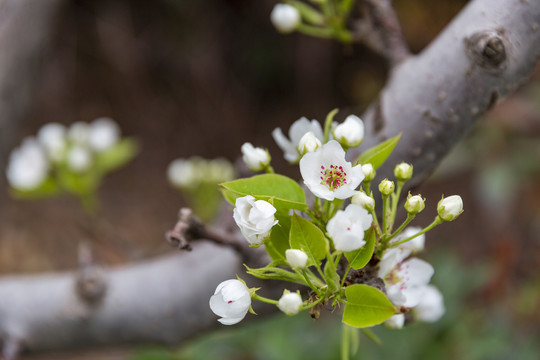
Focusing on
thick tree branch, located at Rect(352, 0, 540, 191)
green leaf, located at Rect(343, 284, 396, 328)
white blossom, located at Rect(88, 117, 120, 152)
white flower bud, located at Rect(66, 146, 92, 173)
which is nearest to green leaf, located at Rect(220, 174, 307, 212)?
green leaf, located at Rect(343, 284, 396, 328)

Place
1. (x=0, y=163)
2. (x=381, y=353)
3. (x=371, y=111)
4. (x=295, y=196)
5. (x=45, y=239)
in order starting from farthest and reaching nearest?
(x=45, y=239), (x=0, y=163), (x=381, y=353), (x=371, y=111), (x=295, y=196)

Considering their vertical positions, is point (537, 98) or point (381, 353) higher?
point (537, 98)

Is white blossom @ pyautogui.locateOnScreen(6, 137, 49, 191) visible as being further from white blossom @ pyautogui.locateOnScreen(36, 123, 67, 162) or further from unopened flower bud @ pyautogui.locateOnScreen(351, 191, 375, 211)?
unopened flower bud @ pyautogui.locateOnScreen(351, 191, 375, 211)

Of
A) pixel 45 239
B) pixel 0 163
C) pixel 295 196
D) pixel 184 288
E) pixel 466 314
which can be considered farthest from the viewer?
pixel 45 239

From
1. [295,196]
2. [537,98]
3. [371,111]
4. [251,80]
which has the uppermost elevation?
[251,80]

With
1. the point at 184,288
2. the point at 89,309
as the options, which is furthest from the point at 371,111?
the point at 89,309

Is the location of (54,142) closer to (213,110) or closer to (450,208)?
(450,208)

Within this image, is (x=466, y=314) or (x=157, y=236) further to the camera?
(x=157, y=236)

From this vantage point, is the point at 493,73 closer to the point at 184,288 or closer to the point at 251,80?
the point at 184,288

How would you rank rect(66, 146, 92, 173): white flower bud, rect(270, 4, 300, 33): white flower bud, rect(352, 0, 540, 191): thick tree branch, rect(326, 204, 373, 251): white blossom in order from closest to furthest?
rect(326, 204, 373, 251): white blossom → rect(352, 0, 540, 191): thick tree branch → rect(270, 4, 300, 33): white flower bud → rect(66, 146, 92, 173): white flower bud
